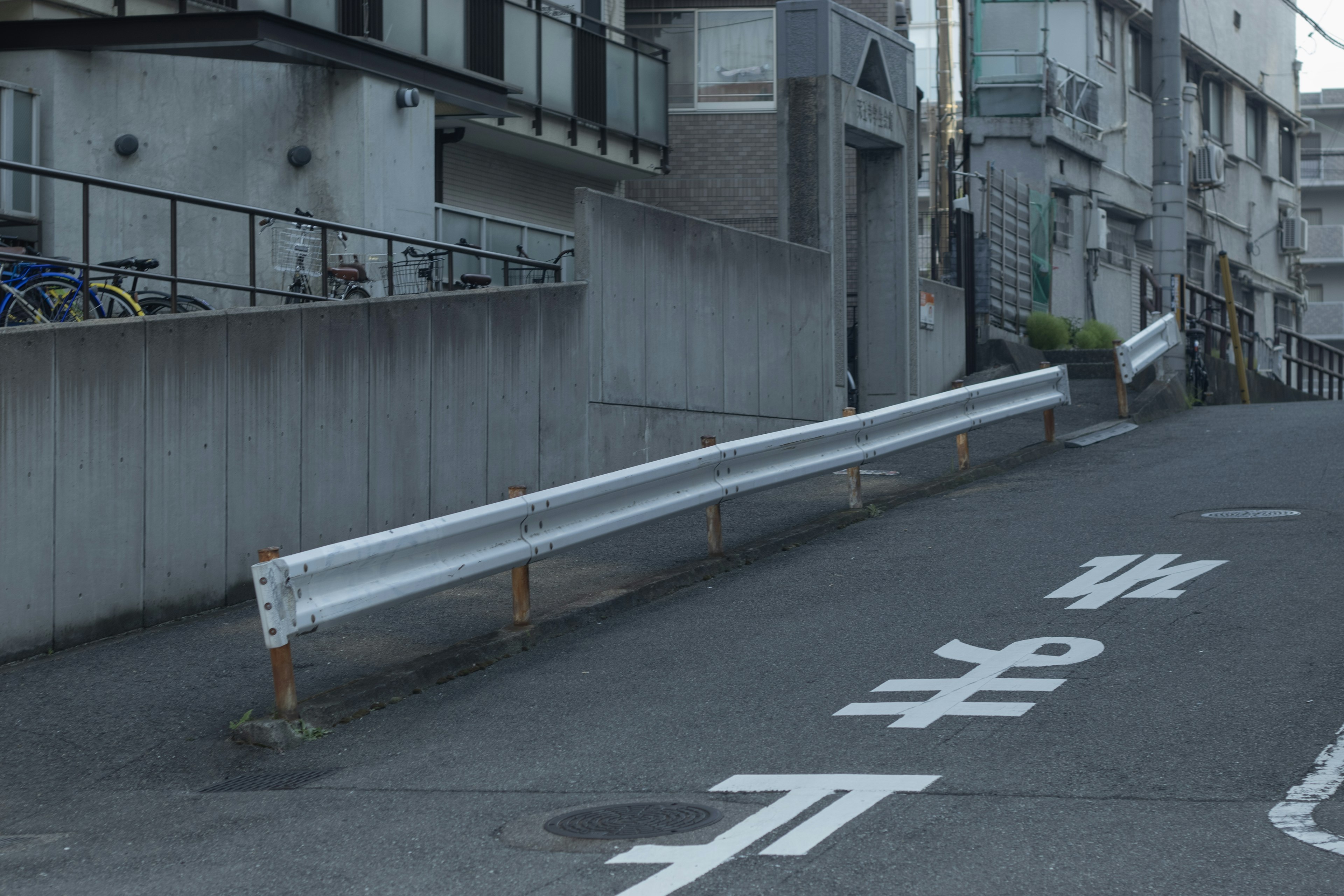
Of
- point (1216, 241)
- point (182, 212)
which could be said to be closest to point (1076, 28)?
point (1216, 241)

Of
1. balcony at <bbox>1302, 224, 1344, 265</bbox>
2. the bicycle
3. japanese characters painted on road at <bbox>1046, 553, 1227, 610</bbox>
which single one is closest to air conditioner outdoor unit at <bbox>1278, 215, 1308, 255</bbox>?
balcony at <bbox>1302, 224, 1344, 265</bbox>

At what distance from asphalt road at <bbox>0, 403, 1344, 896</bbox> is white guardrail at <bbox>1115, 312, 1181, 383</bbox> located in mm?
7784

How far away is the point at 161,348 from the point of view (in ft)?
30.8

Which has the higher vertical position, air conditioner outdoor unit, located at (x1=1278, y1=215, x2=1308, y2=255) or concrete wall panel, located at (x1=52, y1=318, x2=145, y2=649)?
air conditioner outdoor unit, located at (x1=1278, y1=215, x2=1308, y2=255)

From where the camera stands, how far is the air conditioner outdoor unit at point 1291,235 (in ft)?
141

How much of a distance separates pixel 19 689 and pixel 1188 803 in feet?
19.1

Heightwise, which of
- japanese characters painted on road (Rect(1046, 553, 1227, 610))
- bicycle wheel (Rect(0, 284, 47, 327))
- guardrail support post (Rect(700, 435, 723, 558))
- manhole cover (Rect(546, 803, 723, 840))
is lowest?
manhole cover (Rect(546, 803, 723, 840))

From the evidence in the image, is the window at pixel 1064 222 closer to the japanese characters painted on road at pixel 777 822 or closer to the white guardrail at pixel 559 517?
the white guardrail at pixel 559 517

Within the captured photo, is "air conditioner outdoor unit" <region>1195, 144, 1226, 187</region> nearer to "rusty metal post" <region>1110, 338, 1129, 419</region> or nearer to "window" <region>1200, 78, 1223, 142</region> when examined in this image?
"window" <region>1200, 78, 1223, 142</region>

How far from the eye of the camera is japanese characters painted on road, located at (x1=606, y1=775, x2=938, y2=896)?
462 cm

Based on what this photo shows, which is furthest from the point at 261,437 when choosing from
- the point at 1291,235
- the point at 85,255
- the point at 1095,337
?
the point at 1291,235

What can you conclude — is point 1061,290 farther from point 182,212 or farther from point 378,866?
point 378,866

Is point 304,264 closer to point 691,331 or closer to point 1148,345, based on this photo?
point 691,331

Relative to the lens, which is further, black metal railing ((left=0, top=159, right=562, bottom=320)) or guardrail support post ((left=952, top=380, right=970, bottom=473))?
guardrail support post ((left=952, top=380, right=970, bottom=473))
